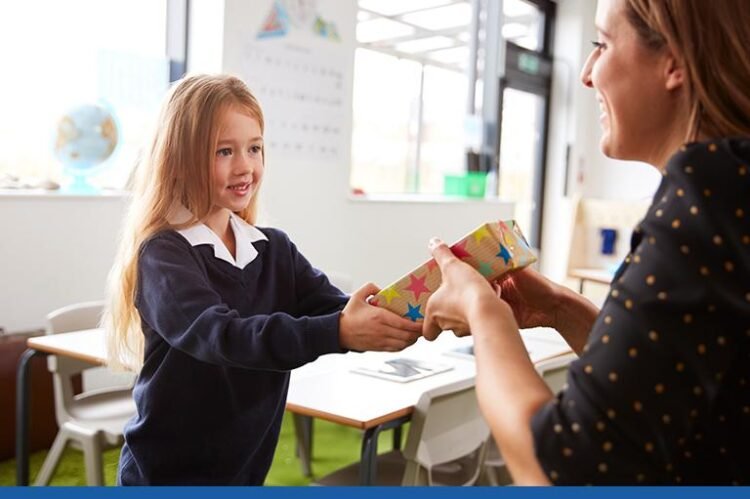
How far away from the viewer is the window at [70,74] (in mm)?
3543

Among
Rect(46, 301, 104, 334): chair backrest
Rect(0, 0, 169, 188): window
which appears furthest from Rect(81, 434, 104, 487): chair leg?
Rect(0, 0, 169, 188): window

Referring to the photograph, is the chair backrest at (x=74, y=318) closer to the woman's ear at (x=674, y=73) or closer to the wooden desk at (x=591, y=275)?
the woman's ear at (x=674, y=73)

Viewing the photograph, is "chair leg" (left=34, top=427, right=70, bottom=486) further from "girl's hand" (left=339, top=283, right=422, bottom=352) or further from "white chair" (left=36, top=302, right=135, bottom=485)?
"girl's hand" (left=339, top=283, right=422, bottom=352)

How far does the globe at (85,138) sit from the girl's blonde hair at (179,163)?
2311mm

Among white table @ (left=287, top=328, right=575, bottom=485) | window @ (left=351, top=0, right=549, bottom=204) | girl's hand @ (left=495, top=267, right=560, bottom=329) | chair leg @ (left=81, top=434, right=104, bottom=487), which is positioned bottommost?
chair leg @ (left=81, top=434, right=104, bottom=487)

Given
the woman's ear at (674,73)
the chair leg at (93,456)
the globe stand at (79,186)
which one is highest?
the woman's ear at (674,73)

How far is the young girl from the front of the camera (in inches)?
48.8

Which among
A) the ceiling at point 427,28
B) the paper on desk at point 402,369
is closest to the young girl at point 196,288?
the paper on desk at point 402,369

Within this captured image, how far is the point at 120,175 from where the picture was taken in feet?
13.0

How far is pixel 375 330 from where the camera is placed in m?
1.17

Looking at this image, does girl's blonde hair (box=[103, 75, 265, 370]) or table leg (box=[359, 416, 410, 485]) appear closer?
girl's blonde hair (box=[103, 75, 265, 370])

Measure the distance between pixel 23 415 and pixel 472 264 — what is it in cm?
216

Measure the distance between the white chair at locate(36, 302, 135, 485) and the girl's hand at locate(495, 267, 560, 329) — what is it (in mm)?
1738

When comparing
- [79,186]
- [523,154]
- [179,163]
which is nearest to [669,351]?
[179,163]
